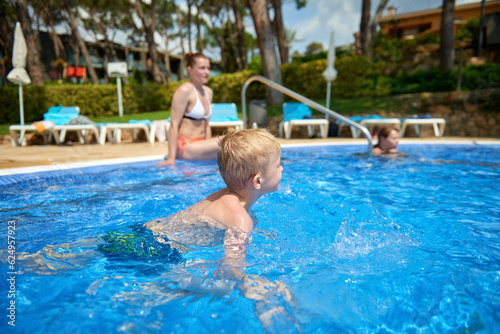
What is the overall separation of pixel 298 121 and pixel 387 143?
4263 millimetres

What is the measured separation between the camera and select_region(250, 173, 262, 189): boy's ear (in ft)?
6.45

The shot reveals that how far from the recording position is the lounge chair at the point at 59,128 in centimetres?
870

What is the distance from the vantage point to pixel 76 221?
2689 millimetres

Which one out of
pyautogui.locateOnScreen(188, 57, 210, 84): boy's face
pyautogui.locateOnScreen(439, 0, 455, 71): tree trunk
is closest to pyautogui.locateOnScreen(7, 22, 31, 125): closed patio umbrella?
pyautogui.locateOnScreen(188, 57, 210, 84): boy's face

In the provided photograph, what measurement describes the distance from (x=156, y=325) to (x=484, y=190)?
389cm

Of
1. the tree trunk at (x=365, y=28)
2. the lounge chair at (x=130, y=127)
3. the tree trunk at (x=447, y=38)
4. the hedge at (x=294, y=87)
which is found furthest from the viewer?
the tree trunk at (x=365, y=28)

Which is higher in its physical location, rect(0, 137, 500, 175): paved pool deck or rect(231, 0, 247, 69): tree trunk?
rect(231, 0, 247, 69): tree trunk

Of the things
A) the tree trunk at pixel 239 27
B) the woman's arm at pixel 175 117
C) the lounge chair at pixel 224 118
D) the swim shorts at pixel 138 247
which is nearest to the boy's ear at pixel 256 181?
the swim shorts at pixel 138 247

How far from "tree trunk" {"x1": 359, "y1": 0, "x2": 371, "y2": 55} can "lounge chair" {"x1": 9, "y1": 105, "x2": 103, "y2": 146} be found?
532 inches

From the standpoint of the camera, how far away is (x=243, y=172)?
6.40 ft

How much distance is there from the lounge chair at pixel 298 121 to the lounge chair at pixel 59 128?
542 centimetres

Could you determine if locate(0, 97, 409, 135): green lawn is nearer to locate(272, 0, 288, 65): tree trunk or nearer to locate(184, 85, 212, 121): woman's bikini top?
locate(272, 0, 288, 65): tree trunk

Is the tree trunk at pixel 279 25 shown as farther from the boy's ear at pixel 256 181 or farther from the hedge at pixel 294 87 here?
the boy's ear at pixel 256 181

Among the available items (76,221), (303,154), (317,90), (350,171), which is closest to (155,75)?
(317,90)
